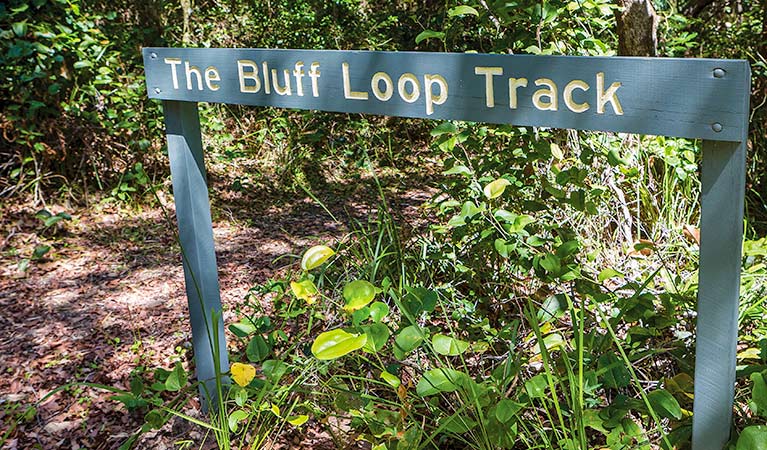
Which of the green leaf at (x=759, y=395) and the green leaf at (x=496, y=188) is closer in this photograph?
the green leaf at (x=759, y=395)

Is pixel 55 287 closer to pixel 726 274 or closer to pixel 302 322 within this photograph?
pixel 302 322

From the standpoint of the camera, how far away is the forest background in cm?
211

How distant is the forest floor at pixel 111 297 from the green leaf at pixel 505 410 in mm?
871

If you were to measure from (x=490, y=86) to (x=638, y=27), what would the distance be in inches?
103

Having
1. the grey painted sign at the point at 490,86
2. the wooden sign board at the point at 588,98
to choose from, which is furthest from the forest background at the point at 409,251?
the grey painted sign at the point at 490,86

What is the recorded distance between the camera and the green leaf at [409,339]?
6.44 ft

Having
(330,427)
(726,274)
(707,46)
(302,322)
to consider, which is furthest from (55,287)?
(707,46)

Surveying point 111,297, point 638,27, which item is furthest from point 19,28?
point 638,27

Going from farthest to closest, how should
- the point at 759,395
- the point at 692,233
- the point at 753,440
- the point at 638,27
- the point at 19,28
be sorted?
the point at 19,28 → the point at 638,27 → the point at 692,233 → the point at 759,395 → the point at 753,440

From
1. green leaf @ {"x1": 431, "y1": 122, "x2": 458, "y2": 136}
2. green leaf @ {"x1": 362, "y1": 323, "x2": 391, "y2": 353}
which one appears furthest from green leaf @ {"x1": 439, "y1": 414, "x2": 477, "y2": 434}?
green leaf @ {"x1": 431, "y1": 122, "x2": 458, "y2": 136}

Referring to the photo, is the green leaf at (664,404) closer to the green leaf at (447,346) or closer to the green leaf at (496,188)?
the green leaf at (447,346)

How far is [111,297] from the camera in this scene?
3.85 m

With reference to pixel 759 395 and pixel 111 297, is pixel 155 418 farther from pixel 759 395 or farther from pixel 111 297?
pixel 111 297

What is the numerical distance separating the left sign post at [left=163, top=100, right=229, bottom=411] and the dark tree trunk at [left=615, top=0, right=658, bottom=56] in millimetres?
2565
